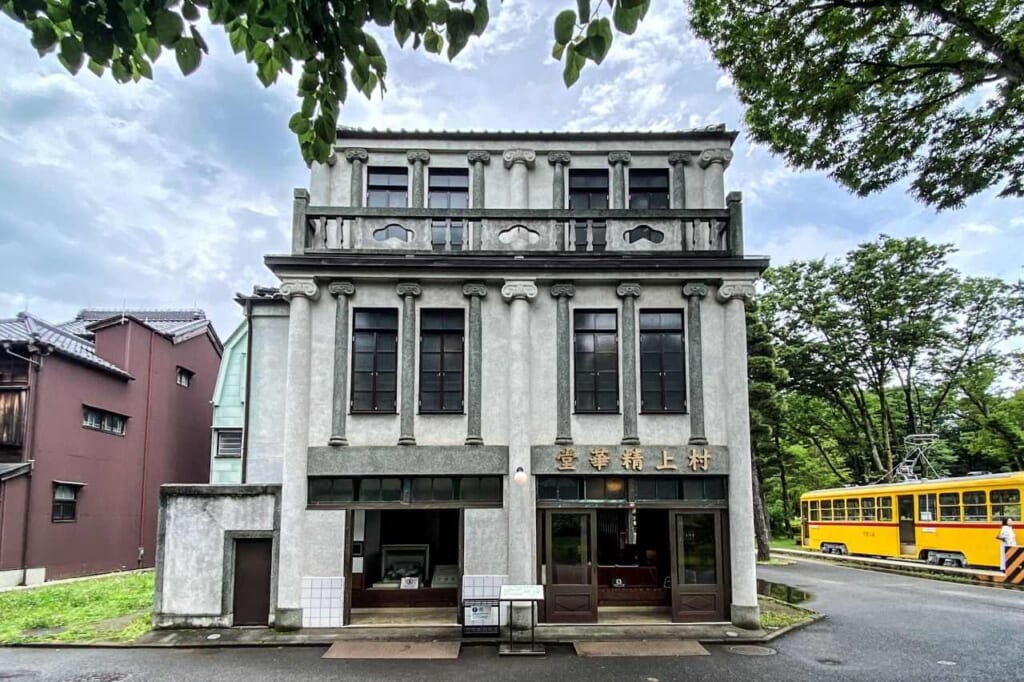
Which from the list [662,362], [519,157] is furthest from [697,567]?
[519,157]

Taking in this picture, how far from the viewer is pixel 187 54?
345 centimetres

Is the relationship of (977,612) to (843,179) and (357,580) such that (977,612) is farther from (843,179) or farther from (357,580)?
(357,580)

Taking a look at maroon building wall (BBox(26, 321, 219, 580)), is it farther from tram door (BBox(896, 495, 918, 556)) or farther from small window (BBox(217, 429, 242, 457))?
tram door (BBox(896, 495, 918, 556))

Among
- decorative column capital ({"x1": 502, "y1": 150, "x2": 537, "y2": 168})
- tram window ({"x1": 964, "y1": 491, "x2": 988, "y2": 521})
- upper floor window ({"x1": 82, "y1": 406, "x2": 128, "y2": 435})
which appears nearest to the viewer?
decorative column capital ({"x1": 502, "y1": 150, "x2": 537, "y2": 168})

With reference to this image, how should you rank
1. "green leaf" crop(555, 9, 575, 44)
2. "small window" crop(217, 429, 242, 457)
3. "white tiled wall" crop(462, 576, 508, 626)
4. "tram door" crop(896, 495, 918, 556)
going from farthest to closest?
1. "tram door" crop(896, 495, 918, 556)
2. "small window" crop(217, 429, 242, 457)
3. "white tiled wall" crop(462, 576, 508, 626)
4. "green leaf" crop(555, 9, 575, 44)

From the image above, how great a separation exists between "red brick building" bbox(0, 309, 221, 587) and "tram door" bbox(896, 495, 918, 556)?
25.3m

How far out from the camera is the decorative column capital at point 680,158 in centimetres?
1391

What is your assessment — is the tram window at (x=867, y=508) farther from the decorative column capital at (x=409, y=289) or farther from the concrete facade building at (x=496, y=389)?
the decorative column capital at (x=409, y=289)

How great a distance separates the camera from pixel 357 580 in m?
13.8

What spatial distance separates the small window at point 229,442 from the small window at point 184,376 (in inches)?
366

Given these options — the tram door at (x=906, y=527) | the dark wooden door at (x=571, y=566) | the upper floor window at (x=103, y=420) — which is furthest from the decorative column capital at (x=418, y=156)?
the tram door at (x=906, y=527)

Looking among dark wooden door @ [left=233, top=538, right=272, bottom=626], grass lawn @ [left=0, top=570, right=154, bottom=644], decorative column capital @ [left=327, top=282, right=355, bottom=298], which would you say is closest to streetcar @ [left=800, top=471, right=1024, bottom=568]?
decorative column capital @ [left=327, top=282, right=355, bottom=298]

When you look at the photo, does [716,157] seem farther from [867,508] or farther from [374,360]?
[867,508]

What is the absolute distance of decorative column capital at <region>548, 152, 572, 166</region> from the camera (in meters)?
13.9
